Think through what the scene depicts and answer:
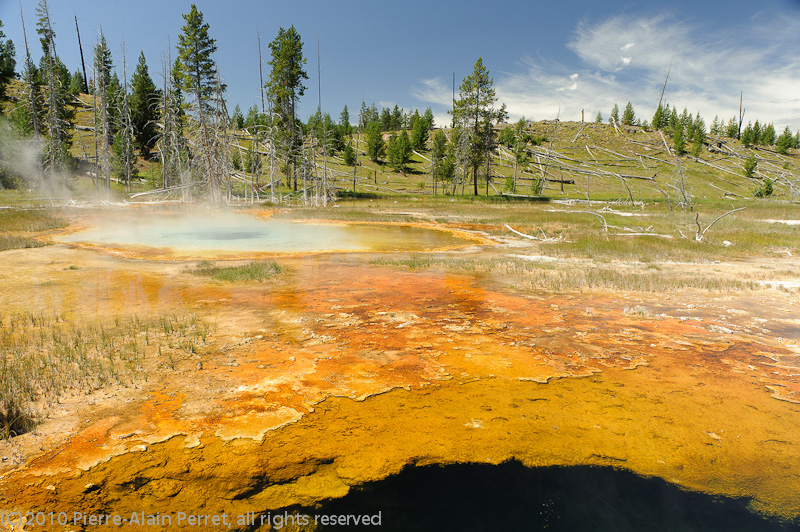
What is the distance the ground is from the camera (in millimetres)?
3467

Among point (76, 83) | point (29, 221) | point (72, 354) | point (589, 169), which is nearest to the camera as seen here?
point (72, 354)

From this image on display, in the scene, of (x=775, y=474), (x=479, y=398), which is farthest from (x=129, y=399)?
(x=775, y=474)

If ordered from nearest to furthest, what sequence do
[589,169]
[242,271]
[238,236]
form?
1. [242,271]
2. [238,236]
3. [589,169]

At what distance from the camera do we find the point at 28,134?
44.3 metres

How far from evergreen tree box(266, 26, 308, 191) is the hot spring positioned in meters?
18.7

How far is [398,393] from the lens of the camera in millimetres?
4914

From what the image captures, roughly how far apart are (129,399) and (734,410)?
6.74m

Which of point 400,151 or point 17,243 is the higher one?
point 400,151

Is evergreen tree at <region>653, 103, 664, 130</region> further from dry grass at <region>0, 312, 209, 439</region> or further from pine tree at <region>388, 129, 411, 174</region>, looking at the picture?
dry grass at <region>0, 312, 209, 439</region>

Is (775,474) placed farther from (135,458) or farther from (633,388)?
(135,458)

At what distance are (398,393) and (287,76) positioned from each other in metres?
44.5

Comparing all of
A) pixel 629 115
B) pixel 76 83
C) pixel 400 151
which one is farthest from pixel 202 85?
pixel 629 115

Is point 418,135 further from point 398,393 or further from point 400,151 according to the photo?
point 398,393

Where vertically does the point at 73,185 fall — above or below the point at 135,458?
above
